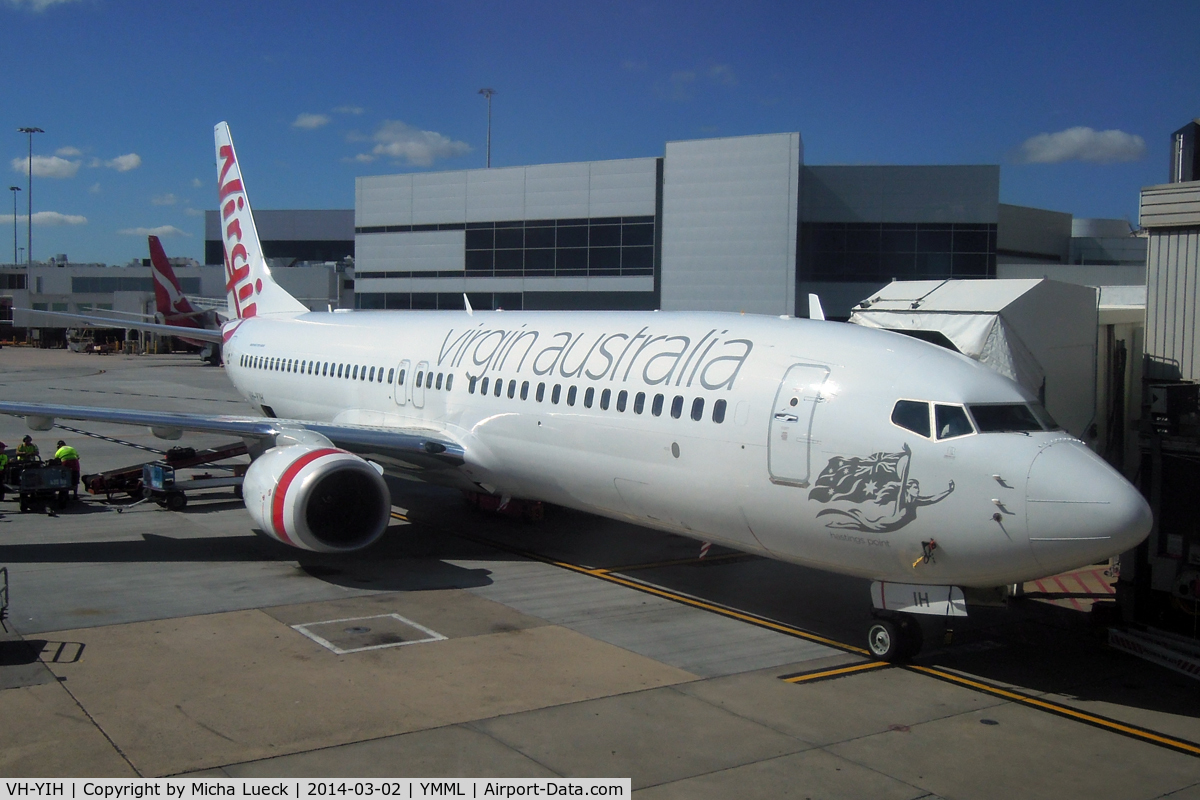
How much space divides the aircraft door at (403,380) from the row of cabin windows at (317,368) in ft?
0.90

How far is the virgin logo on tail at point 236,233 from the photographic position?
27828 mm

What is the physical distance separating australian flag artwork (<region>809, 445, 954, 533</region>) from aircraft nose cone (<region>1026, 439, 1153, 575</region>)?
2.94 ft

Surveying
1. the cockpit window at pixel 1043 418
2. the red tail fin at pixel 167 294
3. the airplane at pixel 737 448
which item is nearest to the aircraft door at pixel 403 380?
the airplane at pixel 737 448

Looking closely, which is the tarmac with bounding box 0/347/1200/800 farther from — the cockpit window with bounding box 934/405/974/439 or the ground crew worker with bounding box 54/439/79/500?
the ground crew worker with bounding box 54/439/79/500

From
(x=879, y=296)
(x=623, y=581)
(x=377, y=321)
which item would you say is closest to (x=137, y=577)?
(x=623, y=581)

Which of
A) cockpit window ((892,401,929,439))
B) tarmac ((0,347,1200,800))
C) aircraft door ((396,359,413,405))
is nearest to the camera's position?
tarmac ((0,347,1200,800))

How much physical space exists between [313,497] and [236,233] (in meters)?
16.0

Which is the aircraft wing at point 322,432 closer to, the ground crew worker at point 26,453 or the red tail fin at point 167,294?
the ground crew worker at point 26,453

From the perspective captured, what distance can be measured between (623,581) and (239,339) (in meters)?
16.0

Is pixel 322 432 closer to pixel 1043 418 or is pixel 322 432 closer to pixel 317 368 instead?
pixel 317 368

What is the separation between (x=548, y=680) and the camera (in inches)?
428

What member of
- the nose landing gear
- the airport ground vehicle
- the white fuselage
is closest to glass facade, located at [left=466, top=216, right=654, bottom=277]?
the white fuselage

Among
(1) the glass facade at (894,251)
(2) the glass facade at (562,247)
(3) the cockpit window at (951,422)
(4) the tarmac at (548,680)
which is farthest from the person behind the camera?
(2) the glass facade at (562,247)

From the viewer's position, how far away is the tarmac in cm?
873
